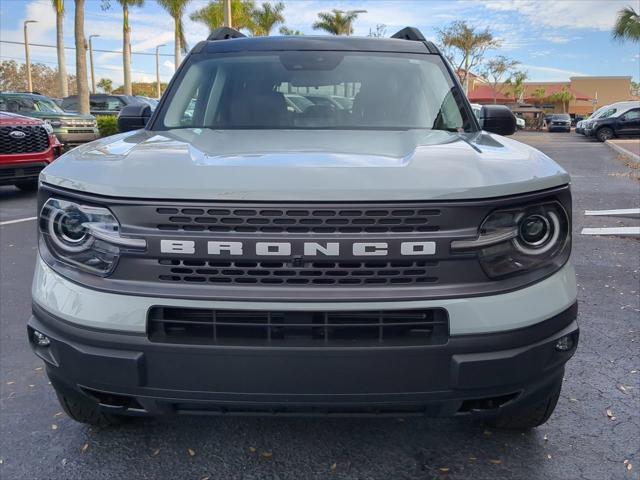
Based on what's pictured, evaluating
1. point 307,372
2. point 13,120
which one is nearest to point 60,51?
point 13,120

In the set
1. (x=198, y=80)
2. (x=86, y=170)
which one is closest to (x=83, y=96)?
(x=198, y=80)

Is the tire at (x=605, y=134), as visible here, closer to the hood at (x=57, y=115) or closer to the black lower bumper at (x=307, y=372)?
the hood at (x=57, y=115)

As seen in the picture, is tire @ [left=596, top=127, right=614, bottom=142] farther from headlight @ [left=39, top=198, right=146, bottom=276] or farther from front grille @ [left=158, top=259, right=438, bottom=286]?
headlight @ [left=39, top=198, right=146, bottom=276]

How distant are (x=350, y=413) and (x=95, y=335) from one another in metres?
0.87

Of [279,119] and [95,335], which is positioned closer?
[95,335]

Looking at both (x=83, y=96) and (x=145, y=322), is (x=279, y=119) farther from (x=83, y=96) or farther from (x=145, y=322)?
(x=83, y=96)

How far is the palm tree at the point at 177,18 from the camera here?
3397cm

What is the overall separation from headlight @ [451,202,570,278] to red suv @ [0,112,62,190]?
8.70 metres

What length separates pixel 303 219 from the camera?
6.05 ft

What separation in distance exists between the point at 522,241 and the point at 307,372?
0.84 m

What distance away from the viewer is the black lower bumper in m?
1.86

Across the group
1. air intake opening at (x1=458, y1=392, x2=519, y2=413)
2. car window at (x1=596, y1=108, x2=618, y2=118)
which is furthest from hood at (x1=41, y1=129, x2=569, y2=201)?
car window at (x1=596, y1=108, x2=618, y2=118)

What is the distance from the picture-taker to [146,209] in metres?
1.88

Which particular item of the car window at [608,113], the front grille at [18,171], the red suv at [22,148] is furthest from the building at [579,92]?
the front grille at [18,171]
